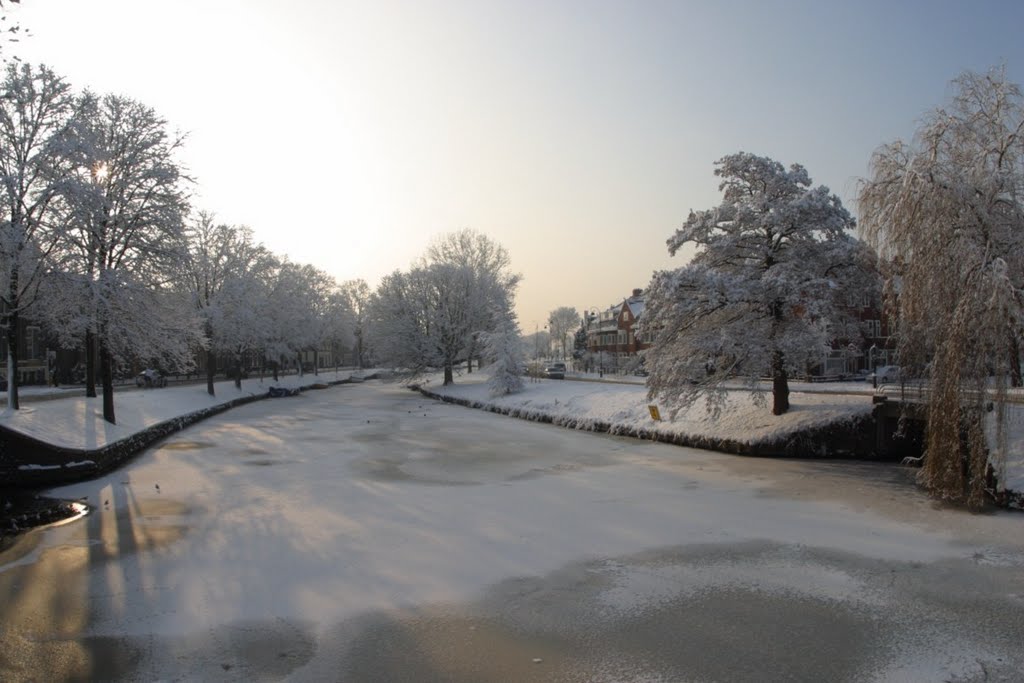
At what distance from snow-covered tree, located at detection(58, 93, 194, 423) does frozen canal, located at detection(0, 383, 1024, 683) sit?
8.23 m

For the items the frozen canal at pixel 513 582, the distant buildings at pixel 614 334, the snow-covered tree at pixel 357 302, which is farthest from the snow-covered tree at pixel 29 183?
the snow-covered tree at pixel 357 302

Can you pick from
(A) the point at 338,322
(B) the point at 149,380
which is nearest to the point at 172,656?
(B) the point at 149,380

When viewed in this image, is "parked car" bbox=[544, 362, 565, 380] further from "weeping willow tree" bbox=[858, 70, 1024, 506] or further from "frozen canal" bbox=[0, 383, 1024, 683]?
"weeping willow tree" bbox=[858, 70, 1024, 506]

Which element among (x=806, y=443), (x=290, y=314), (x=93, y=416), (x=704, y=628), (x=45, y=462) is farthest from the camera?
(x=290, y=314)

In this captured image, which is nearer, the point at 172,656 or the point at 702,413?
the point at 172,656

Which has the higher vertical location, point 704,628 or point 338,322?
point 338,322

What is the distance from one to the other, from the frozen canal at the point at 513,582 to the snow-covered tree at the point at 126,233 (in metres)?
8.23

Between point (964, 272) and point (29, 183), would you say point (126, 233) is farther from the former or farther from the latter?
point (964, 272)

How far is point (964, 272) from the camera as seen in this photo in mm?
13242

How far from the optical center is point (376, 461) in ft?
64.4

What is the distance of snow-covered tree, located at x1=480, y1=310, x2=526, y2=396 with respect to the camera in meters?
43.8

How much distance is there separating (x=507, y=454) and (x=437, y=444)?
340 centimetres

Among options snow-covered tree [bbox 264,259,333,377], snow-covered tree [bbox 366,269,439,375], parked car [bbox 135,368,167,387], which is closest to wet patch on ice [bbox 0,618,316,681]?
parked car [bbox 135,368,167,387]

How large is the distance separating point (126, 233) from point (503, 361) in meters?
24.5
